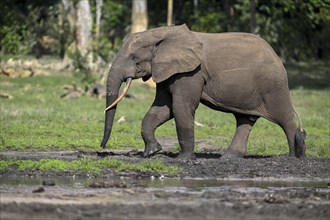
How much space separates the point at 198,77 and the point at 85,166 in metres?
2.42

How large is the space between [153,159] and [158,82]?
1194 mm

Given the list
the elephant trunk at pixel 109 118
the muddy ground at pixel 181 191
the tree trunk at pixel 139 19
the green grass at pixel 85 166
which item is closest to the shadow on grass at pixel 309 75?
the tree trunk at pixel 139 19

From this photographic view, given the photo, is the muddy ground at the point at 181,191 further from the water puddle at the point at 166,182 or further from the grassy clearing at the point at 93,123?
the grassy clearing at the point at 93,123

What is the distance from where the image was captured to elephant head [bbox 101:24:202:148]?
16109 millimetres

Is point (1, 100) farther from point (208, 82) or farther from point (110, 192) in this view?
point (110, 192)

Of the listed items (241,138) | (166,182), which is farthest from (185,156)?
(166,182)

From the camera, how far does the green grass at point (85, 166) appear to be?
1492 centimetres

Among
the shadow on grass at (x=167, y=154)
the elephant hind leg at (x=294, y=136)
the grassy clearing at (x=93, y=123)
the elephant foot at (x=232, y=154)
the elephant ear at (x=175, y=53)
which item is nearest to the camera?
the elephant ear at (x=175, y=53)

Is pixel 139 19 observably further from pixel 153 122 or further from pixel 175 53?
pixel 175 53

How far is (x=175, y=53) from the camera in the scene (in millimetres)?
16281

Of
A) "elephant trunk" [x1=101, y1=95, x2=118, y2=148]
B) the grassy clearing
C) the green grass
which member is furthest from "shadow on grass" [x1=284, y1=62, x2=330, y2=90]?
the green grass

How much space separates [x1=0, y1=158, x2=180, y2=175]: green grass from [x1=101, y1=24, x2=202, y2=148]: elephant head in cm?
103

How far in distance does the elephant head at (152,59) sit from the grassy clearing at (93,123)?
271 cm

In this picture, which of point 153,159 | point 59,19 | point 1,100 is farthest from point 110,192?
point 59,19
